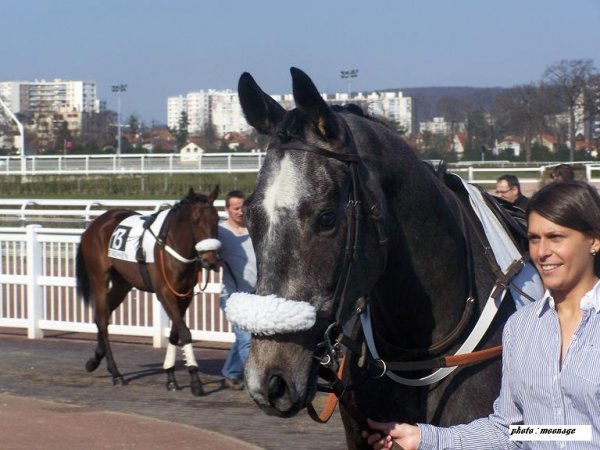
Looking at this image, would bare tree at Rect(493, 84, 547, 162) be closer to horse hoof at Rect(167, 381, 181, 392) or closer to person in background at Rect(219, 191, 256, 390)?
person in background at Rect(219, 191, 256, 390)

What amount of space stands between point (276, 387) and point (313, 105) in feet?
2.70

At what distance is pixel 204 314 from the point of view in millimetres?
11531

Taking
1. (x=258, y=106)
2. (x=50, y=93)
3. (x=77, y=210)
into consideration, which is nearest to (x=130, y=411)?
(x=258, y=106)

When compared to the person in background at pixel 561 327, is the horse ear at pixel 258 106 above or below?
above

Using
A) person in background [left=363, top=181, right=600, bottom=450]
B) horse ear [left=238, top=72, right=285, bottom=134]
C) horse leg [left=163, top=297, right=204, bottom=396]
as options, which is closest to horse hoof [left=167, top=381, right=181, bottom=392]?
horse leg [left=163, top=297, right=204, bottom=396]

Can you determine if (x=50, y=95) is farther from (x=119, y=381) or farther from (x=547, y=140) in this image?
(x=119, y=381)

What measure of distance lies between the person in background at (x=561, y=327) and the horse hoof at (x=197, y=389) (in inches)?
265

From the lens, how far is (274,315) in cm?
279

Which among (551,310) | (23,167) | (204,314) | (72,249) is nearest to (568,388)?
(551,310)

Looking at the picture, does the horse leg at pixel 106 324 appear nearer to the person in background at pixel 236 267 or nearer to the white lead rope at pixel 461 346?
the person in background at pixel 236 267

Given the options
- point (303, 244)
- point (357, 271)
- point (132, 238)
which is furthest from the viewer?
point (132, 238)

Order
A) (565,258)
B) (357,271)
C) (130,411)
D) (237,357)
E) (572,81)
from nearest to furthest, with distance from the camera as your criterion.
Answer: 1. (565,258)
2. (357,271)
3. (130,411)
4. (237,357)
5. (572,81)

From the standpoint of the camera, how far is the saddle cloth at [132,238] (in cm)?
979

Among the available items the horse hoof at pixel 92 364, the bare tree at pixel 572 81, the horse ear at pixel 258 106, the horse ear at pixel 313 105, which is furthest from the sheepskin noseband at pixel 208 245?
the bare tree at pixel 572 81
